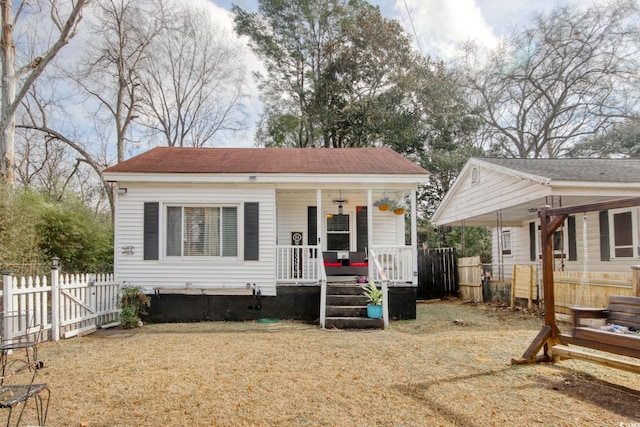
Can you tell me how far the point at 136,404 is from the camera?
4.30 meters

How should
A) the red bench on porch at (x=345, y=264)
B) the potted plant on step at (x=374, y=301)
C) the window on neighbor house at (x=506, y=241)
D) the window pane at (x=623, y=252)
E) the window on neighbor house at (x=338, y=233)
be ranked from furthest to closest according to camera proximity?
the window on neighbor house at (x=506, y=241), the window on neighbor house at (x=338, y=233), the red bench on porch at (x=345, y=264), the window pane at (x=623, y=252), the potted plant on step at (x=374, y=301)

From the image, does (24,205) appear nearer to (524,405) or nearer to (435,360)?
(435,360)

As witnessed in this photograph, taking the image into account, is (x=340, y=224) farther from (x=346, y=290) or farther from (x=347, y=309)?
(x=347, y=309)

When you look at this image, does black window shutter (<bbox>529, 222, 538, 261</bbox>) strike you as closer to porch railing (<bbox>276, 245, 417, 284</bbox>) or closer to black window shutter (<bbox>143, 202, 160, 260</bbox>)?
porch railing (<bbox>276, 245, 417, 284</bbox>)

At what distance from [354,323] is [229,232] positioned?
3660 mm

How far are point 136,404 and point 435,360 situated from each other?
3840 millimetres

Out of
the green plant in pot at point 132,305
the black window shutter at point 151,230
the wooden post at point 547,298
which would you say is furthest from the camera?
the black window shutter at point 151,230

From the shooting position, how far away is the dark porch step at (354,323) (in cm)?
882

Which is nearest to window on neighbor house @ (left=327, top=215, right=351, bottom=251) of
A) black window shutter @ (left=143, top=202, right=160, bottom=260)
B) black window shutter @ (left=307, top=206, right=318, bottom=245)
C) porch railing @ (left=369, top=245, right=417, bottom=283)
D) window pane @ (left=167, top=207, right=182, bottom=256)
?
black window shutter @ (left=307, top=206, right=318, bottom=245)

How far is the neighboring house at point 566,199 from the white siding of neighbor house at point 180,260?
655 centimetres

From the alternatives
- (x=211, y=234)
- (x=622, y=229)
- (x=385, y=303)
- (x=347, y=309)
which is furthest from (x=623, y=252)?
(x=211, y=234)

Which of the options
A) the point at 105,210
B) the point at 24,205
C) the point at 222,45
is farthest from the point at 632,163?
the point at 105,210

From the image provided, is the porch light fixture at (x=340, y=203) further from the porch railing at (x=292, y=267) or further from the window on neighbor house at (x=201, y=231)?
the window on neighbor house at (x=201, y=231)

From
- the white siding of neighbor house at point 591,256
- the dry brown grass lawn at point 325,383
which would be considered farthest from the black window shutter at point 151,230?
the white siding of neighbor house at point 591,256
